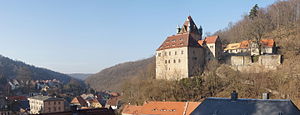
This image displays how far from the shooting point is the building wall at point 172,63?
137ft

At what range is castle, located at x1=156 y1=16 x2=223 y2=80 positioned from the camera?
41.6m

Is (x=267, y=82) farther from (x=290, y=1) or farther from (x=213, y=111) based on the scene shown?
(x=290, y=1)

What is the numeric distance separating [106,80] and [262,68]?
4672 inches

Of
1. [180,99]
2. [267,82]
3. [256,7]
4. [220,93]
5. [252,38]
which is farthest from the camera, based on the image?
[256,7]

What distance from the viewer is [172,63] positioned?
43.7m

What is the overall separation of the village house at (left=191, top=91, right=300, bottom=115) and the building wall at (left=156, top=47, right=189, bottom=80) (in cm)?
2402

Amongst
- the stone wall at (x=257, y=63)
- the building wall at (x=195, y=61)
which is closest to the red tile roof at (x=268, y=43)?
the stone wall at (x=257, y=63)

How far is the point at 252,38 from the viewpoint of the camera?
44.4 m

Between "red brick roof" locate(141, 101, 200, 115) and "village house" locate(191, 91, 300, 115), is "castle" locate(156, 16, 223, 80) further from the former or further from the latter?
"village house" locate(191, 91, 300, 115)

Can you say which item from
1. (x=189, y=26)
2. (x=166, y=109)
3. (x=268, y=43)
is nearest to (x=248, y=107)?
(x=166, y=109)

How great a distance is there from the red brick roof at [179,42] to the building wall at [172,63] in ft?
2.52

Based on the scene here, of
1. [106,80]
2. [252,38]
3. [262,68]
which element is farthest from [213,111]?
[106,80]

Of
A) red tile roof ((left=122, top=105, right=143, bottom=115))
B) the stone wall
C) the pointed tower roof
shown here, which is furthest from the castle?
red tile roof ((left=122, top=105, right=143, bottom=115))

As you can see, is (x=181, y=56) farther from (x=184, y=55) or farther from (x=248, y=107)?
(x=248, y=107)
